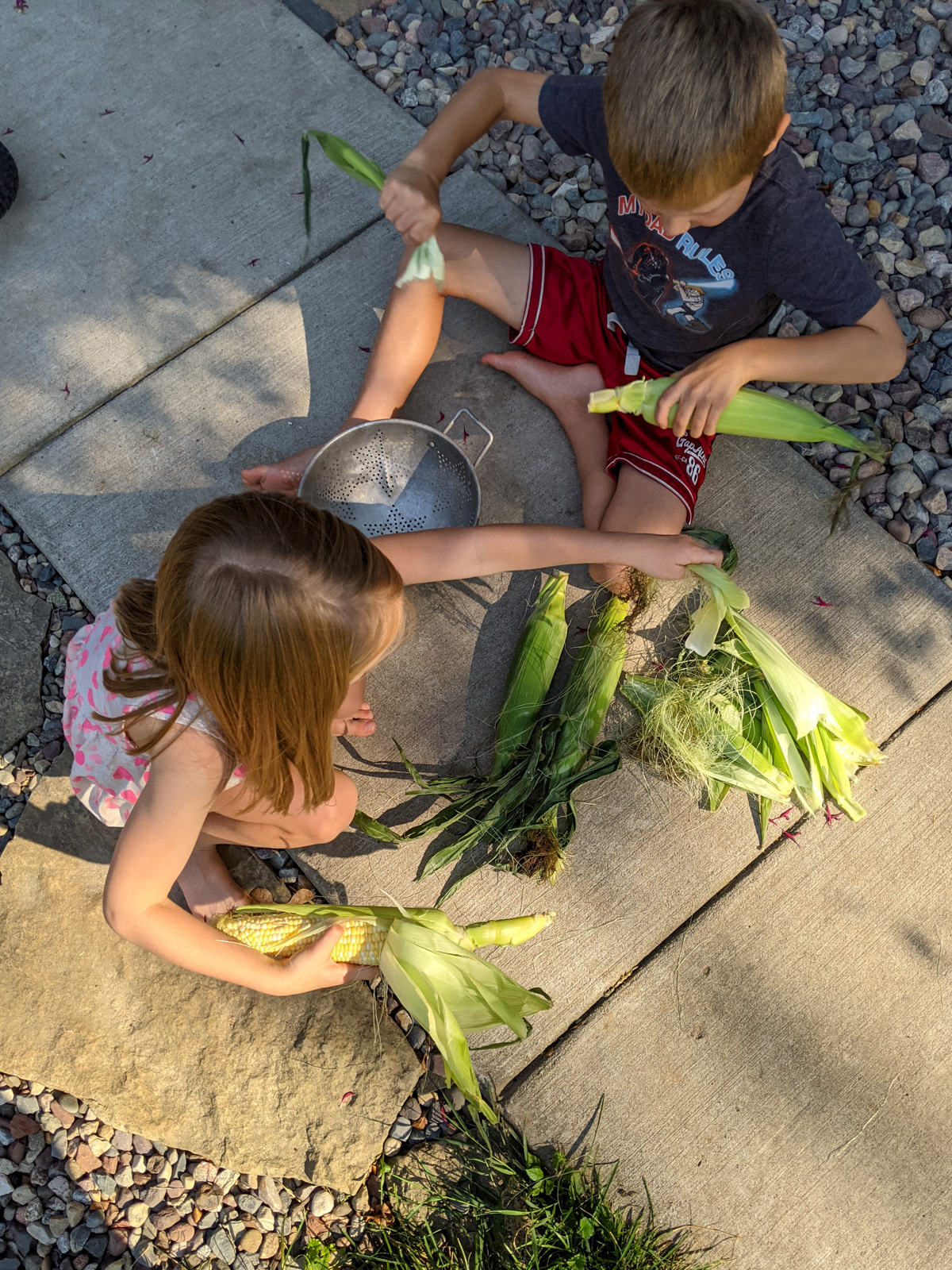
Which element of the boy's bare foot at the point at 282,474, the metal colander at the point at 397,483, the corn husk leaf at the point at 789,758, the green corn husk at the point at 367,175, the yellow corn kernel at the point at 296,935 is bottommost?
the yellow corn kernel at the point at 296,935

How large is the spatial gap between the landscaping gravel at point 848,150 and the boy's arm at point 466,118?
495mm

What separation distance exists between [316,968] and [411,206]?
1.90m

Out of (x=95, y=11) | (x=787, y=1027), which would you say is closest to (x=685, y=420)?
(x=787, y=1027)

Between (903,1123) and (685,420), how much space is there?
5.98 ft

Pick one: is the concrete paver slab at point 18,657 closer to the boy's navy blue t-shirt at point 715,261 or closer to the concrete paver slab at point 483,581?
the concrete paver slab at point 483,581

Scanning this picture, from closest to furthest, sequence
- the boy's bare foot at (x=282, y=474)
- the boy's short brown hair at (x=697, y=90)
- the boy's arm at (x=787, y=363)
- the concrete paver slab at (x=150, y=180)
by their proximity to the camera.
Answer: the boy's short brown hair at (x=697, y=90), the boy's arm at (x=787, y=363), the boy's bare foot at (x=282, y=474), the concrete paver slab at (x=150, y=180)

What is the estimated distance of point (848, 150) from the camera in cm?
294

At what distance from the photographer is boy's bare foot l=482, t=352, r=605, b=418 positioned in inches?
106

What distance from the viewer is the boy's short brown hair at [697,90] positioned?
5.96 ft

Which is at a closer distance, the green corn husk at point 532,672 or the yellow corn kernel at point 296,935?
the yellow corn kernel at point 296,935

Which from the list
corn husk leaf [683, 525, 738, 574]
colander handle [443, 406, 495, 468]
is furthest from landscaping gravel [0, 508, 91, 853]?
corn husk leaf [683, 525, 738, 574]

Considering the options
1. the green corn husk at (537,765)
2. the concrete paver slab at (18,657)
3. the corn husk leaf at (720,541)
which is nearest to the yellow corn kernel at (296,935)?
the green corn husk at (537,765)

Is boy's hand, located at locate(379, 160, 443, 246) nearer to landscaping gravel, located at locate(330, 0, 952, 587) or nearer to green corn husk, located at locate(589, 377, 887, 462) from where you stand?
green corn husk, located at locate(589, 377, 887, 462)

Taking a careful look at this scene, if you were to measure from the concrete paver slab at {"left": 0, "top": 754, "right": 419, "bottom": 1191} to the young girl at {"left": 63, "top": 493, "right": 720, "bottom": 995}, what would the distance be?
0.65ft
